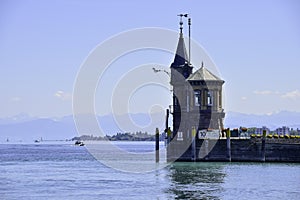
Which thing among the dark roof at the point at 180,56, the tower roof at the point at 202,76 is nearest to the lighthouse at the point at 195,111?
the tower roof at the point at 202,76

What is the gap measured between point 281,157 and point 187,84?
16.6 metres

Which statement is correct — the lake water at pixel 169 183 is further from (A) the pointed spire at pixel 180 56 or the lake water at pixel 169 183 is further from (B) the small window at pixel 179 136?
(A) the pointed spire at pixel 180 56

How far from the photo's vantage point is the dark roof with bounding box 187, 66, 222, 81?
97.6 m

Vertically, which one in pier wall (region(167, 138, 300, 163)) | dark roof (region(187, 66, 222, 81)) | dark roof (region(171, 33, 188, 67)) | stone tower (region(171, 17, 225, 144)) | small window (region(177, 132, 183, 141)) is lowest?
pier wall (region(167, 138, 300, 163))

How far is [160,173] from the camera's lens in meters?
82.2

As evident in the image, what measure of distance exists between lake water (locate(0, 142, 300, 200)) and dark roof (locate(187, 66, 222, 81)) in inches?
502

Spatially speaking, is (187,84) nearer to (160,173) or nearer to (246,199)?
(160,173)

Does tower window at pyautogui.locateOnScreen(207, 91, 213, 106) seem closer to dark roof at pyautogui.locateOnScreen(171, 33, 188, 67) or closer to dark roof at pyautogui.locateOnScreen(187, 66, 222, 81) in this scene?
dark roof at pyautogui.locateOnScreen(187, 66, 222, 81)

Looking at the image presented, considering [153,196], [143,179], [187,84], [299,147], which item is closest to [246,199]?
[153,196]

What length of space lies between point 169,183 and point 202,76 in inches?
1228

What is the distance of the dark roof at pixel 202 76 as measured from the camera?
3844 inches

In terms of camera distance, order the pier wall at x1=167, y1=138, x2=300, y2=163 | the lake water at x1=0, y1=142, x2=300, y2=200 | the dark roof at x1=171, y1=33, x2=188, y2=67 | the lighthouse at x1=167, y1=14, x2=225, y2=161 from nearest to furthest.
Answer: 1. the lake water at x1=0, y1=142, x2=300, y2=200
2. the pier wall at x1=167, y1=138, x2=300, y2=163
3. the lighthouse at x1=167, y1=14, x2=225, y2=161
4. the dark roof at x1=171, y1=33, x2=188, y2=67

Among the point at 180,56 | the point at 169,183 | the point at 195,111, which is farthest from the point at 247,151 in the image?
the point at 169,183

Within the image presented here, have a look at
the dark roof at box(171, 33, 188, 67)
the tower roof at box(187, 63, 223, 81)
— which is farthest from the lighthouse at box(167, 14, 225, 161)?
the dark roof at box(171, 33, 188, 67)
